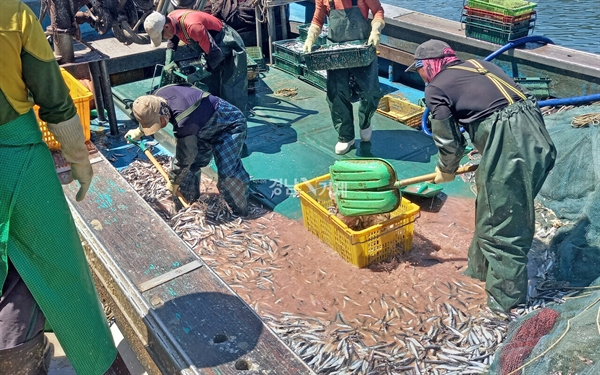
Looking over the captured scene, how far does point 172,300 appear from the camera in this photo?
13.2ft

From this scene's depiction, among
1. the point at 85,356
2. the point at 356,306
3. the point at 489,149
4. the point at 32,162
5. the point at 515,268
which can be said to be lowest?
the point at 356,306

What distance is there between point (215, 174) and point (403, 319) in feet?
11.2

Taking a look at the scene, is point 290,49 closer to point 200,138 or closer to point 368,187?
point 200,138

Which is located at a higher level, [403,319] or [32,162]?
[32,162]

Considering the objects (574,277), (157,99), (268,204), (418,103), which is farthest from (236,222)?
(418,103)

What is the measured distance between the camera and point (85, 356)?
345cm

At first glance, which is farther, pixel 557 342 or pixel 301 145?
pixel 301 145

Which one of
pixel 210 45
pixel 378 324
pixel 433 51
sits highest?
pixel 433 51

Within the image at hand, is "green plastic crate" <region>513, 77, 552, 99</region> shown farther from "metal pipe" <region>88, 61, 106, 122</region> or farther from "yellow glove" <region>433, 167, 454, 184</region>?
"metal pipe" <region>88, 61, 106, 122</region>

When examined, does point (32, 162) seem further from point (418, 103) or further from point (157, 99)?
point (418, 103)

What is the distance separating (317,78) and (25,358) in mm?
7511

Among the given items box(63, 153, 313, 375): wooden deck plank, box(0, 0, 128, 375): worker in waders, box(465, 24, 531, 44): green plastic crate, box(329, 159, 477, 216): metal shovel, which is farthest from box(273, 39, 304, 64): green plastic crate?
box(0, 0, 128, 375): worker in waders

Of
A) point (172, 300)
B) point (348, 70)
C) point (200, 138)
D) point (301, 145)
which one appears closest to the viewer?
point (172, 300)

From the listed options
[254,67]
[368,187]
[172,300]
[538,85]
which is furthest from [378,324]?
[254,67]
